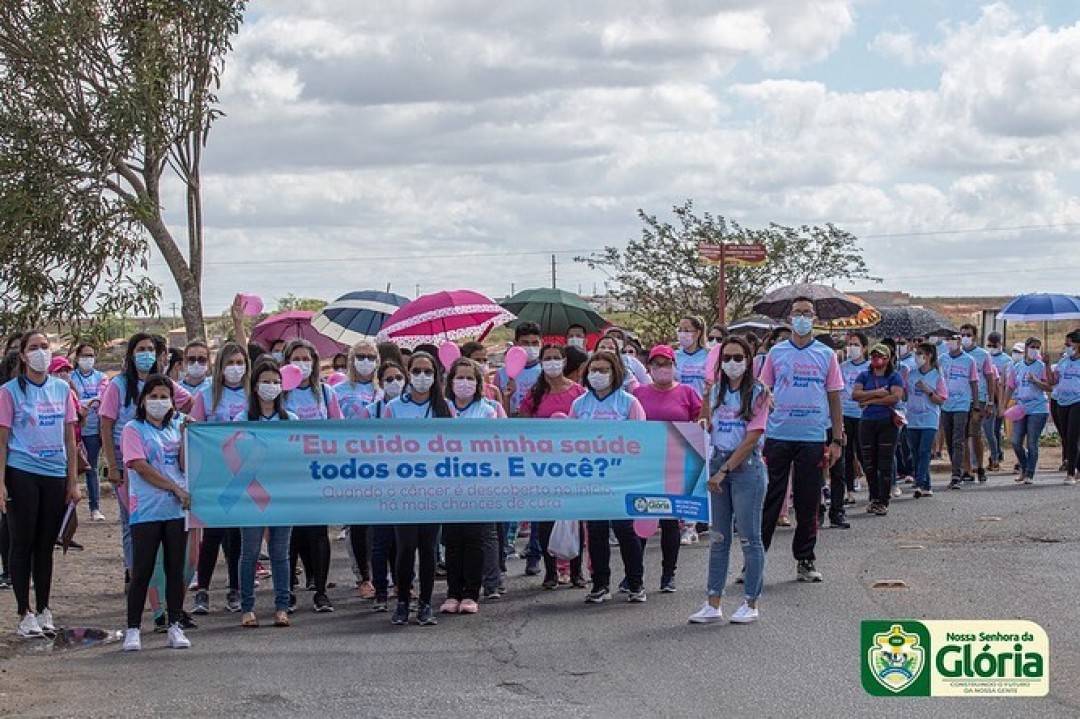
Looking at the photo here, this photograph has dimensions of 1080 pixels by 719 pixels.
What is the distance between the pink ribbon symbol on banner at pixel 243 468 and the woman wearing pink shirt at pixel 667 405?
2.98 m

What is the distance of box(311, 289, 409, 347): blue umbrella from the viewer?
21.3m

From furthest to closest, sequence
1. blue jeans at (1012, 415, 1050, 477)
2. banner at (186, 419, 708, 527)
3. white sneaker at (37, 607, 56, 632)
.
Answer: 1. blue jeans at (1012, 415, 1050, 477)
2. banner at (186, 419, 708, 527)
3. white sneaker at (37, 607, 56, 632)

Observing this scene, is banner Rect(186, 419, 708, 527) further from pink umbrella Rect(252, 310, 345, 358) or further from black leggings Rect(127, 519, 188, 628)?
pink umbrella Rect(252, 310, 345, 358)

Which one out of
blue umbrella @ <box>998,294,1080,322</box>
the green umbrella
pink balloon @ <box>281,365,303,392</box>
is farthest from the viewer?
blue umbrella @ <box>998,294,1080,322</box>

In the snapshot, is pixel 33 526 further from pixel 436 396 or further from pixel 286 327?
pixel 286 327

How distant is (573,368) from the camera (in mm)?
13938

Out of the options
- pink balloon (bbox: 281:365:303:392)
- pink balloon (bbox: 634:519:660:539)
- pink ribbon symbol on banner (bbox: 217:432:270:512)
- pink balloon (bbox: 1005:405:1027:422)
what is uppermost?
pink balloon (bbox: 281:365:303:392)

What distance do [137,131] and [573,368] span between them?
32.1ft

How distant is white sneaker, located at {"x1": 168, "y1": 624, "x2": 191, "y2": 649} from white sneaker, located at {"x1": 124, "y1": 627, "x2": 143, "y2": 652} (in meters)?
0.20

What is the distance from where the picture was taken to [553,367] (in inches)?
514

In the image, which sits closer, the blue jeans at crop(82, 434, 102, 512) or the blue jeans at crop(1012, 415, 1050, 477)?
the blue jeans at crop(82, 434, 102, 512)

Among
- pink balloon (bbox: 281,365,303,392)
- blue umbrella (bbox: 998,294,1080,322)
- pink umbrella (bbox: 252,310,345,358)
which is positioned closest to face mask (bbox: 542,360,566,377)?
pink balloon (bbox: 281,365,303,392)

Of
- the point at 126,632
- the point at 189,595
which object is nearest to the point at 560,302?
the point at 189,595

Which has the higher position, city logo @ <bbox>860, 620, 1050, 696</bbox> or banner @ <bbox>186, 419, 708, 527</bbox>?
banner @ <bbox>186, 419, 708, 527</bbox>
